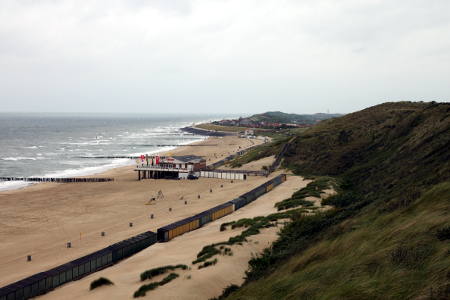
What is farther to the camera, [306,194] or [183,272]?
[306,194]

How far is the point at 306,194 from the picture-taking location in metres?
45.0

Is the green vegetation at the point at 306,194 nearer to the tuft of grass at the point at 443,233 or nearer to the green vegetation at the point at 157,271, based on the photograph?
the green vegetation at the point at 157,271

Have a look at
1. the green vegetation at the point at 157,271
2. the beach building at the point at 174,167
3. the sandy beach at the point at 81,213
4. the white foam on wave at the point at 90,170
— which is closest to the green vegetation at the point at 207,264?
the green vegetation at the point at 157,271

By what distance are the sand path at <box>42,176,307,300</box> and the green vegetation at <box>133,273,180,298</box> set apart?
0.33 metres

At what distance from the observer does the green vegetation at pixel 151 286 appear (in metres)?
20.4

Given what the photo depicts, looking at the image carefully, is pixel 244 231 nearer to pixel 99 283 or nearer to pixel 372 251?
pixel 99 283

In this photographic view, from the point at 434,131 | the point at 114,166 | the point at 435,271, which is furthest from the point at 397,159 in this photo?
the point at 114,166

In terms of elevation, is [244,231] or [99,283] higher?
[244,231]

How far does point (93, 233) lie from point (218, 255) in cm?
1971

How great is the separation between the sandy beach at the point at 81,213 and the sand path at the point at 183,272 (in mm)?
6667

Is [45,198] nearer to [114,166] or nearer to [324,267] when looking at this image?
[114,166]

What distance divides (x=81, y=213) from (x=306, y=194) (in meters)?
29.1

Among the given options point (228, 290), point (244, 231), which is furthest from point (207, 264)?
point (244, 231)

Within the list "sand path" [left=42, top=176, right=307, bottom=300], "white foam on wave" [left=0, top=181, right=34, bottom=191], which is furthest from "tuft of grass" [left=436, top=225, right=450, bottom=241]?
"white foam on wave" [left=0, top=181, right=34, bottom=191]
